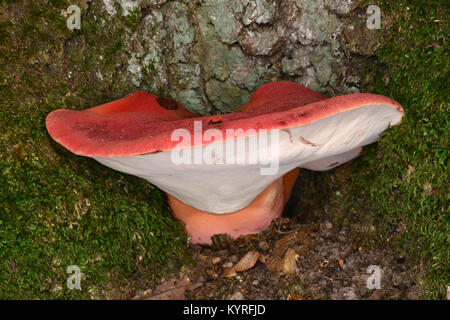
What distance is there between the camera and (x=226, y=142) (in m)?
1.50

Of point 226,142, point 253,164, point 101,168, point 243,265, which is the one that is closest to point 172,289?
point 243,265

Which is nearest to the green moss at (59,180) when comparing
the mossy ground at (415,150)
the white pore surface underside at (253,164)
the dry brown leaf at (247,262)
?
the white pore surface underside at (253,164)

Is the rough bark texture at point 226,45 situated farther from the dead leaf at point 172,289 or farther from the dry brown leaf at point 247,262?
the dead leaf at point 172,289

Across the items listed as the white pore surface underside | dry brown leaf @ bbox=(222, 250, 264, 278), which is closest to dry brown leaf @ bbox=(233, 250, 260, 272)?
dry brown leaf @ bbox=(222, 250, 264, 278)

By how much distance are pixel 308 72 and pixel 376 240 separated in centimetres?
114

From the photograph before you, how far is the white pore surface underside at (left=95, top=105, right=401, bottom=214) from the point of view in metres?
1.62

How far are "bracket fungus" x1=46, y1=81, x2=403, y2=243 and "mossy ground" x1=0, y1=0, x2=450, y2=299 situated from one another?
202 mm

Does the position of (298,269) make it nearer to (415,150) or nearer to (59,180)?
(415,150)

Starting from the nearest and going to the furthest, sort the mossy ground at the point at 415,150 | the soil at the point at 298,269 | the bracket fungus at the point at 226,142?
1. the bracket fungus at the point at 226,142
2. the mossy ground at the point at 415,150
3. the soil at the point at 298,269

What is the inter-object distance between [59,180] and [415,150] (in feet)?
6.36

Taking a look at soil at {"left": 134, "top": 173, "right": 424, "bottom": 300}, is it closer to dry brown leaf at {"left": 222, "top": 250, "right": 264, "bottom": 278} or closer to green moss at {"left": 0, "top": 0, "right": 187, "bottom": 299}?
dry brown leaf at {"left": 222, "top": 250, "right": 264, "bottom": 278}

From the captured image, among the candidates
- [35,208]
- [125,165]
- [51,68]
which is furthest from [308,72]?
[35,208]

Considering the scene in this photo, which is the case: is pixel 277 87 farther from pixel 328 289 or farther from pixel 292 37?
pixel 328 289

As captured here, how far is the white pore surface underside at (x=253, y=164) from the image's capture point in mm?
1621
